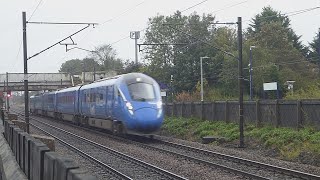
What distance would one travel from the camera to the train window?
79.0 feet

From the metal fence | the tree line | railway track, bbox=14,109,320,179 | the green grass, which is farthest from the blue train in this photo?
the tree line

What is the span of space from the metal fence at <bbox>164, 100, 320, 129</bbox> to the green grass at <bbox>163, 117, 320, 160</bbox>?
0.44m

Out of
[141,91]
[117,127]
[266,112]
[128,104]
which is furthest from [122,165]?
[266,112]

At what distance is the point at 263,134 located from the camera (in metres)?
22.8

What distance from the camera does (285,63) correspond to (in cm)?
6944

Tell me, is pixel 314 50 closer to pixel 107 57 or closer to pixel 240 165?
pixel 107 57

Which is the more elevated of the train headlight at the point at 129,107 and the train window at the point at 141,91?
the train window at the point at 141,91

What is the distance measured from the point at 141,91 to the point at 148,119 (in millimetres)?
1465

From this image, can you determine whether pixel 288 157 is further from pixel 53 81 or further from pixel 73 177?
pixel 53 81

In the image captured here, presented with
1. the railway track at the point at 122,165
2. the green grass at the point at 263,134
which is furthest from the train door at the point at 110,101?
the green grass at the point at 263,134

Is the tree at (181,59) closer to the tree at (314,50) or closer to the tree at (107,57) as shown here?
the tree at (314,50)

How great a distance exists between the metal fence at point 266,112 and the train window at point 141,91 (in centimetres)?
566

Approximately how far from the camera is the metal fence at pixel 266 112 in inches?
843

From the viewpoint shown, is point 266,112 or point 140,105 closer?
point 140,105
